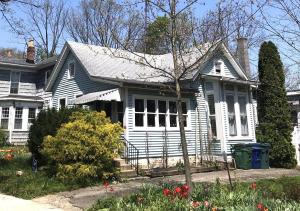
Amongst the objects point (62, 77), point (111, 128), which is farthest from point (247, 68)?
point (111, 128)

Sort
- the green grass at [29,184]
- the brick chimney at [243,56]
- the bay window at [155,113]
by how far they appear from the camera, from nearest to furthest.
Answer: the green grass at [29,184]
the bay window at [155,113]
the brick chimney at [243,56]

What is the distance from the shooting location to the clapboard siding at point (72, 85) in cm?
1916

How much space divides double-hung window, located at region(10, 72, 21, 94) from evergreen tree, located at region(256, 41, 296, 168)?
63.4 feet

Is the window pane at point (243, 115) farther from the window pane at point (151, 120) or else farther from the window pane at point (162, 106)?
the window pane at point (151, 120)

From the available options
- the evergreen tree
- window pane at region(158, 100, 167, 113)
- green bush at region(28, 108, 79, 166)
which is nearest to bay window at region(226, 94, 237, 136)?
the evergreen tree

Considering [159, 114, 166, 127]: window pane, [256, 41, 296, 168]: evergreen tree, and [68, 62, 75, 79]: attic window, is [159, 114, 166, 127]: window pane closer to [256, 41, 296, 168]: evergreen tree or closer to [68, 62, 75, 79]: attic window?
[256, 41, 296, 168]: evergreen tree

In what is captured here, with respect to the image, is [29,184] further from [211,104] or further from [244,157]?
[211,104]

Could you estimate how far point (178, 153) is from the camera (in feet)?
58.2

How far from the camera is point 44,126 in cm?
1423

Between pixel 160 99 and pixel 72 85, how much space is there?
6293mm

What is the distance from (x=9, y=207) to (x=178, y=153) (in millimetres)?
10184

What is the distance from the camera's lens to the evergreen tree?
1892cm

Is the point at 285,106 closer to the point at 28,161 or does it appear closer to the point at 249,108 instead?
the point at 249,108

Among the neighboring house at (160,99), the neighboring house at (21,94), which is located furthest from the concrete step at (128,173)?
the neighboring house at (21,94)
